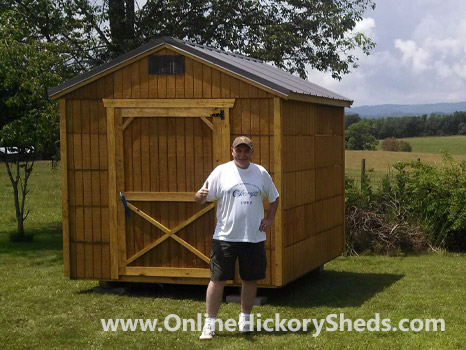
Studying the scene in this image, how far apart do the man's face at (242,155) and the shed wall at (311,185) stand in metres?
1.63

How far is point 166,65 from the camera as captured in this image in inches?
344

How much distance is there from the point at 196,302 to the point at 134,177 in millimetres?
1550

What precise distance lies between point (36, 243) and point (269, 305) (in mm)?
7299

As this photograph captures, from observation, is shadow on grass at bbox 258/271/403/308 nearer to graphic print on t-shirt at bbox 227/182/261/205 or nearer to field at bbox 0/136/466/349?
field at bbox 0/136/466/349

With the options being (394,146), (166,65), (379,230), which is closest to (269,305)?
(166,65)

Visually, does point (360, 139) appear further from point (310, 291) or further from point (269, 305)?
point (269, 305)

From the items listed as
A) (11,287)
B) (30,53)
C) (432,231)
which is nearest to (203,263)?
(11,287)

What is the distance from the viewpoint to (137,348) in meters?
6.69

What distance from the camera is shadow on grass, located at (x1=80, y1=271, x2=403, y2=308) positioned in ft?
28.3

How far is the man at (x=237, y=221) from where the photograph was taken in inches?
266

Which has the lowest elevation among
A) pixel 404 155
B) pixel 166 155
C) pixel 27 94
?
pixel 404 155

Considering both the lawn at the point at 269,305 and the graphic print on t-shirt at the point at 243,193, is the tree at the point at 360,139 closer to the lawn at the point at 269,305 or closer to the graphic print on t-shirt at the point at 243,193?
the lawn at the point at 269,305

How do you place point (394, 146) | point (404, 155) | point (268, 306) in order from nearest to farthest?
point (268, 306)
point (404, 155)
point (394, 146)

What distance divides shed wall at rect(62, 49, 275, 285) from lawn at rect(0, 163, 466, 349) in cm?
53
